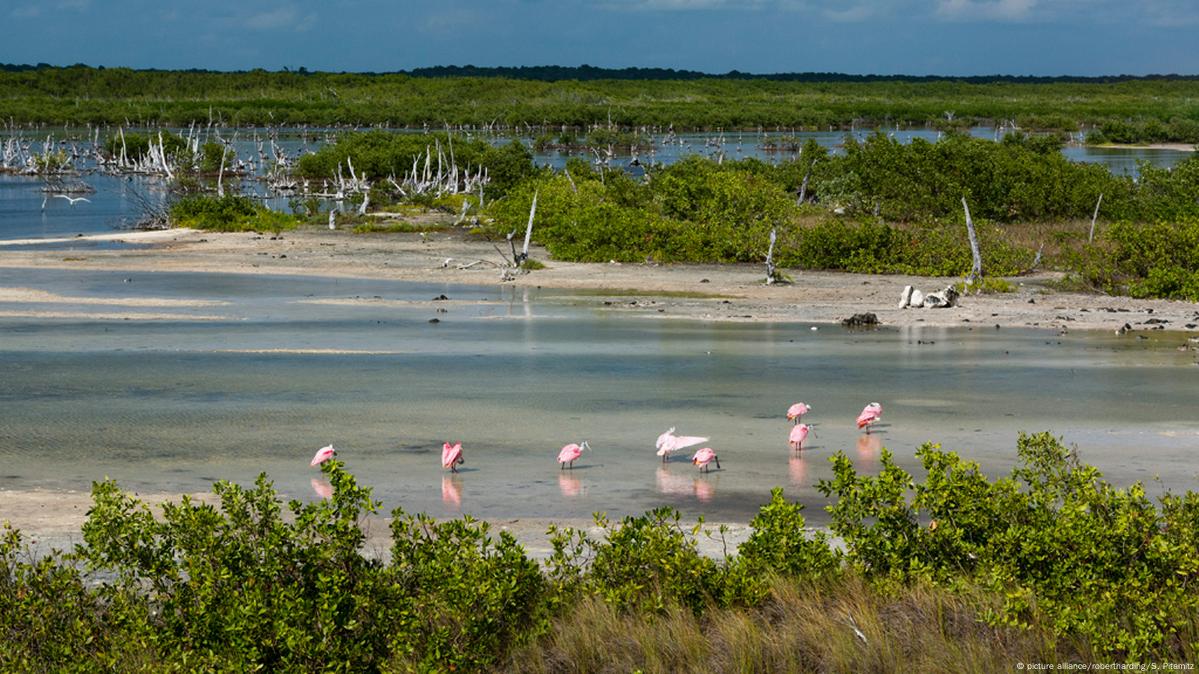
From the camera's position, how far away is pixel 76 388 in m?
18.3

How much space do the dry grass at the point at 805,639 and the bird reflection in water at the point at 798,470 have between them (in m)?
4.57

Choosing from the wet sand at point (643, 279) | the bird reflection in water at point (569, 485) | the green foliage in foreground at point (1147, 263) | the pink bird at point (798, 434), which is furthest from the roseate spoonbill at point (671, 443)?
the green foliage in foreground at point (1147, 263)

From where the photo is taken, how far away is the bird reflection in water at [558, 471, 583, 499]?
12.8 m

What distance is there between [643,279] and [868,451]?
17171 mm

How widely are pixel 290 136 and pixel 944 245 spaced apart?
99519 millimetres

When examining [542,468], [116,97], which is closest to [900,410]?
[542,468]

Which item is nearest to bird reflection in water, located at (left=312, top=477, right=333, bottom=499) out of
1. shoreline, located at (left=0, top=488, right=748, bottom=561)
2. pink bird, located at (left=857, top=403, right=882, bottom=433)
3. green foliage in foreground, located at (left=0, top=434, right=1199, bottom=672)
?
shoreline, located at (left=0, top=488, right=748, bottom=561)

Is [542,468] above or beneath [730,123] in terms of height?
beneath

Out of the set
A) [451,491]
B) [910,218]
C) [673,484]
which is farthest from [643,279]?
[451,491]

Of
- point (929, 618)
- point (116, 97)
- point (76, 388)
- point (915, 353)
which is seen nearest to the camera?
point (929, 618)

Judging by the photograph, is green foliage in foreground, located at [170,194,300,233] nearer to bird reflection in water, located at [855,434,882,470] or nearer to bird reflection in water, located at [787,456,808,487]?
bird reflection in water, located at [855,434,882,470]

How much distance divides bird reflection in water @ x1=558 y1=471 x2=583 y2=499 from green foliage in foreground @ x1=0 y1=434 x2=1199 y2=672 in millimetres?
3396

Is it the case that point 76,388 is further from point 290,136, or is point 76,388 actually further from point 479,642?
point 290,136

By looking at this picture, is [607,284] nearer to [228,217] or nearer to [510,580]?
[228,217]
